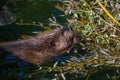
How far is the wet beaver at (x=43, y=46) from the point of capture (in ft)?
20.5

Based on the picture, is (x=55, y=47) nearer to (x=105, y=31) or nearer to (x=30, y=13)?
(x=105, y=31)

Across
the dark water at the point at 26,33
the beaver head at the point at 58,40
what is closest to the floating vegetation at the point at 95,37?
the dark water at the point at 26,33

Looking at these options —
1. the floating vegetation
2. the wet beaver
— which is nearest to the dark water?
the wet beaver

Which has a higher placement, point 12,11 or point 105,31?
point 105,31

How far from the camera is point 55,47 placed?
6.39 m

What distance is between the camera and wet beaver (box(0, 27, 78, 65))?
6.25 meters

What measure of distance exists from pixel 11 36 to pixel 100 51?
3976mm

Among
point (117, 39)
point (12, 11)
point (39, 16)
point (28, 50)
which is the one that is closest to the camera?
point (117, 39)

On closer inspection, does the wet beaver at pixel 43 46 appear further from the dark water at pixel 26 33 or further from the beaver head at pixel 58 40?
the dark water at pixel 26 33

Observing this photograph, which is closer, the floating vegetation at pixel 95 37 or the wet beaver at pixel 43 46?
the floating vegetation at pixel 95 37

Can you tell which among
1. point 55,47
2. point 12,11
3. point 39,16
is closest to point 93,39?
point 55,47

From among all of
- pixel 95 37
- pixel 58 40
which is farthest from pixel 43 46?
pixel 95 37

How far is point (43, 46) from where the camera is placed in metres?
6.31

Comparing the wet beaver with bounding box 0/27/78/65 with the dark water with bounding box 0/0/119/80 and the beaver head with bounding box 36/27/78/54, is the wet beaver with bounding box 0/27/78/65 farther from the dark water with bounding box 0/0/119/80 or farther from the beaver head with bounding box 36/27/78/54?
the dark water with bounding box 0/0/119/80
